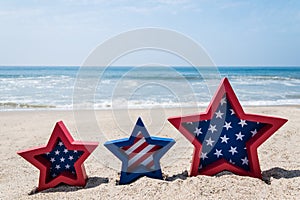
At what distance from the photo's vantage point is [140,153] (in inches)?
154

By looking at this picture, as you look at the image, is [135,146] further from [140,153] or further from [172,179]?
[172,179]

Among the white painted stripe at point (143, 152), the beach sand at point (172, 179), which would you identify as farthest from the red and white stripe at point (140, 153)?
the beach sand at point (172, 179)

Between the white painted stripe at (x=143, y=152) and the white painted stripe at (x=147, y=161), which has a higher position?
Answer: the white painted stripe at (x=143, y=152)

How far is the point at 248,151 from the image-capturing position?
397 centimetres

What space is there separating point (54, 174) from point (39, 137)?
3295mm

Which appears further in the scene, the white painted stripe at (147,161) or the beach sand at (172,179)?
the white painted stripe at (147,161)

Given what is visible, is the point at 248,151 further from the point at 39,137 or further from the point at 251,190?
the point at 39,137

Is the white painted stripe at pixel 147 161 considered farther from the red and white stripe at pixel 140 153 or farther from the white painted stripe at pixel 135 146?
the white painted stripe at pixel 135 146

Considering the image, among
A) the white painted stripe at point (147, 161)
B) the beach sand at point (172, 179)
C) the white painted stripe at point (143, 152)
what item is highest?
the white painted stripe at point (143, 152)

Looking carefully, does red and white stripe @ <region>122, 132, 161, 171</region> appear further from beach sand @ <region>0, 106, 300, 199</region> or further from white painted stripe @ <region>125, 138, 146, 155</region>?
beach sand @ <region>0, 106, 300, 199</region>

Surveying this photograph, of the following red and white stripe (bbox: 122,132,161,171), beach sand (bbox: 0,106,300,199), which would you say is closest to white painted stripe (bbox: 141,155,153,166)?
red and white stripe (bbox: 122,132,161,171)

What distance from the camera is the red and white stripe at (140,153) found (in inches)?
154

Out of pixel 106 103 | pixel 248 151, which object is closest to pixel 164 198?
pixel 248 151

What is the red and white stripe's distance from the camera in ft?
12.8
